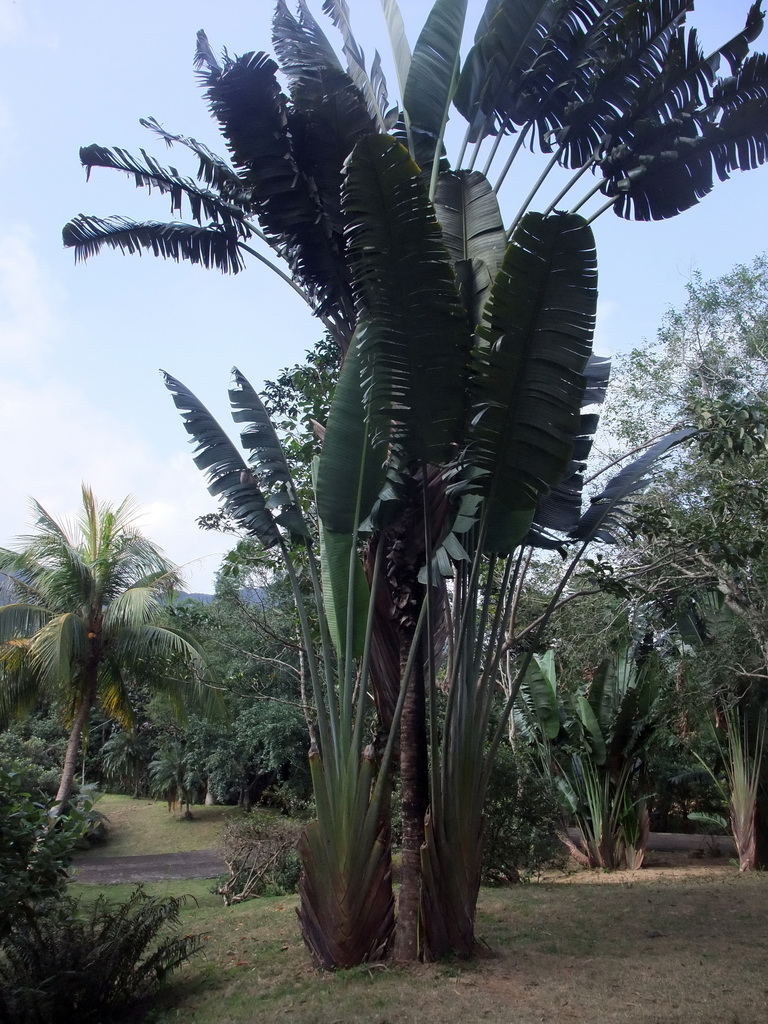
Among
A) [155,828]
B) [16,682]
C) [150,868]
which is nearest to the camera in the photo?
[16,682]

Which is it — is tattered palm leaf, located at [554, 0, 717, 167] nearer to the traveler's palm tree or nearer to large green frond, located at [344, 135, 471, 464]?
the traveler's palm tree

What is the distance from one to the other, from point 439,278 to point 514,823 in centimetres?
833

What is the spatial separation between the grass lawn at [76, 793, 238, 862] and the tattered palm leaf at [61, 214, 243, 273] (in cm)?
1874

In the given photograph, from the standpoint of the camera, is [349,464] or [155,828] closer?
[349,464]

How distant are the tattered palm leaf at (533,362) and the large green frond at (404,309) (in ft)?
0.77

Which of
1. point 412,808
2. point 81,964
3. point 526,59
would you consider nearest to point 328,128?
point 526,59

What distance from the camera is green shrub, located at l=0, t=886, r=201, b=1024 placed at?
5043 mm

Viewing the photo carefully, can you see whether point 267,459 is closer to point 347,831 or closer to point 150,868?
point 347,831

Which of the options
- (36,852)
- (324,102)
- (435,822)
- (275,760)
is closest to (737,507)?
(435,822)

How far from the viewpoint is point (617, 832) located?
12758 millimetres

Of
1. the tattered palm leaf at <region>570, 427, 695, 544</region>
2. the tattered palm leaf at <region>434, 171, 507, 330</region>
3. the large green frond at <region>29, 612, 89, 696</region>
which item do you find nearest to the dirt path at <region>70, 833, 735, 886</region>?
the large green frond at <region>29, 612, 89, 696</region>

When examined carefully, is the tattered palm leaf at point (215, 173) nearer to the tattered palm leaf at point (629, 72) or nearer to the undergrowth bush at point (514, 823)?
the tattered palm leaf at point (629, 72)

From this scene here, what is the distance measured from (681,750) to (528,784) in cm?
659

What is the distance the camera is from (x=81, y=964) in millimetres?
5320
